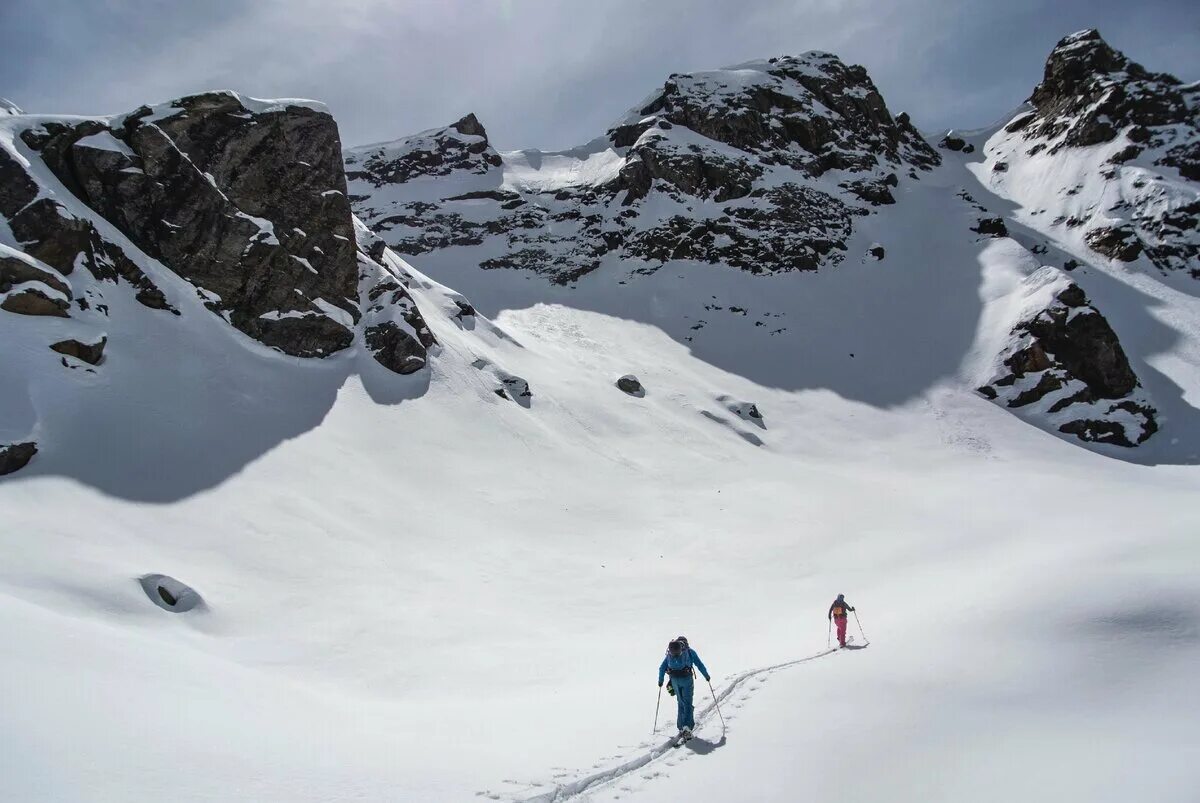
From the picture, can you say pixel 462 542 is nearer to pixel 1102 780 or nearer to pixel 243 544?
pixel 243 544

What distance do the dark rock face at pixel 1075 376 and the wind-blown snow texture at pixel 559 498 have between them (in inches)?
9.1

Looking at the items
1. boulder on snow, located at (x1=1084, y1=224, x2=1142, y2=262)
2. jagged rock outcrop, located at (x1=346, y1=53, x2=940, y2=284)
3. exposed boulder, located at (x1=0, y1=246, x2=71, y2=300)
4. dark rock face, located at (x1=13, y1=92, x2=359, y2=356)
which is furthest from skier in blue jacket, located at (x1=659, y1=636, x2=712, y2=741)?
boulder on snow, located at (x1=1084, y1=224, x2=1142, y2=262)

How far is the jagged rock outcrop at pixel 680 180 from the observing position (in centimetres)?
6481

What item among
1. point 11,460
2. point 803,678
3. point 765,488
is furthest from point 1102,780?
point 765,488

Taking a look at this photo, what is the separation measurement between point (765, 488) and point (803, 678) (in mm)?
19340

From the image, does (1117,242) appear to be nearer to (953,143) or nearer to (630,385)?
(953,143)

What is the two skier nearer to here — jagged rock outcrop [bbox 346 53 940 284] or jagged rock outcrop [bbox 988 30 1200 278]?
jagged rock outcrop [bbox 346 53 940 284]

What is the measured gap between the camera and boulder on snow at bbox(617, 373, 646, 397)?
39344 mm

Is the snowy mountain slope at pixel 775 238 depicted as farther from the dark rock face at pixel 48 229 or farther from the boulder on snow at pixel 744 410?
the dark rock face at pixel 48 229

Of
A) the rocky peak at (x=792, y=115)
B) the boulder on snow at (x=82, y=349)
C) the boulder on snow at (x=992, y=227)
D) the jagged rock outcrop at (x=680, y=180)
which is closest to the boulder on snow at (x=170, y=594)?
the boulder on snow at (x=82, y=349)

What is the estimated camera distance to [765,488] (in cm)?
2970

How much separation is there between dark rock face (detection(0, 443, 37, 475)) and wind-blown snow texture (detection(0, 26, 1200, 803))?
84 mm

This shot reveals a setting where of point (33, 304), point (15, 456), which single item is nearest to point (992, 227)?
point (33, 304)

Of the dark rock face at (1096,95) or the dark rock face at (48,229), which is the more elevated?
the dark rock face at (1096,95)
